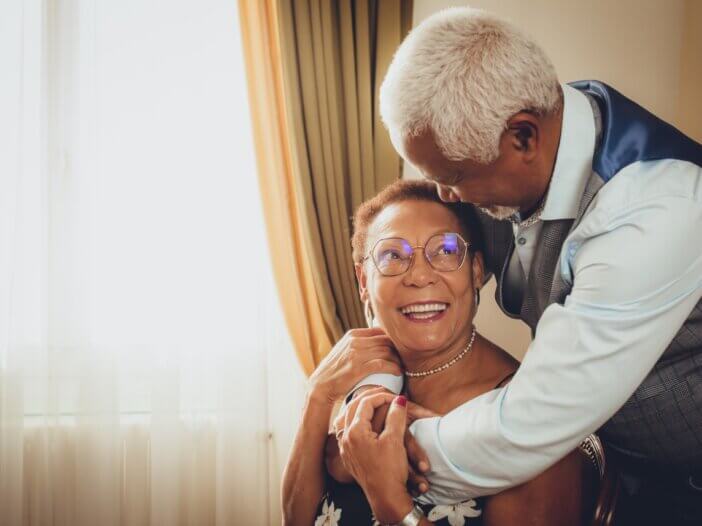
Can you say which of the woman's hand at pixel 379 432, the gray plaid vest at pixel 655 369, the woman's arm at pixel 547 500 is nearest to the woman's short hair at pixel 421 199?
the gray plaid vest at pixel 655 369

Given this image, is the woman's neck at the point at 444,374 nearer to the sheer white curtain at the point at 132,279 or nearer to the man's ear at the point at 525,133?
the man's ear at the point at 525,133

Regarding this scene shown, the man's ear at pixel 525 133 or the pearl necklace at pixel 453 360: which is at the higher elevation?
the man's ear at pixel 525 133

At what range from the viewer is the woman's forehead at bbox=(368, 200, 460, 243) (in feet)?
4.86

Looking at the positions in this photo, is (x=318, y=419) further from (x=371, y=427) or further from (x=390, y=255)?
(x=390, y=255)

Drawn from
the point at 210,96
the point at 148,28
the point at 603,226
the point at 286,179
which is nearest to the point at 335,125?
the point at 286,179

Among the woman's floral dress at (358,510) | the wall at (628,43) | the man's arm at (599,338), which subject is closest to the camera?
the man's arm at (599,338)

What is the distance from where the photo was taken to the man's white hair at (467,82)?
3.77ft

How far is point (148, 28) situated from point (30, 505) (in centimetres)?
240

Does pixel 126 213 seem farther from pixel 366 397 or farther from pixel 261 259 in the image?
pixel 366 397

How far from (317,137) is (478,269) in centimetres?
165

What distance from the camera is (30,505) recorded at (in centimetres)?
297

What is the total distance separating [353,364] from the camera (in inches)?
59.4

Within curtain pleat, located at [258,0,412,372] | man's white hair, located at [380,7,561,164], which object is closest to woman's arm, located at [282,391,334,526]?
man's white hair, located at [380,7,561,164]

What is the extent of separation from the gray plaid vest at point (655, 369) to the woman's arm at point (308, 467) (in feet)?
2.02
